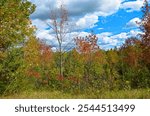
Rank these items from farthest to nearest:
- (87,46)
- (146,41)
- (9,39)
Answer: (87,46)
(146,41)
(9,39)

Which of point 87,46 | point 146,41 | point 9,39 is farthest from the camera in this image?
point 87,46

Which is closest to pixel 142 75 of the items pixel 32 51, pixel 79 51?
pixel 32 51

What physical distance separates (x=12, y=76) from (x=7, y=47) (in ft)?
7.71

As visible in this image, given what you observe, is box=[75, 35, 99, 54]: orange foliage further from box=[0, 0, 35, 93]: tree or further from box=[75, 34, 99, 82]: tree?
box=[0, 0, 35, 93]: tree

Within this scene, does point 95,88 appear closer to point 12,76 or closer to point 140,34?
point 12,76

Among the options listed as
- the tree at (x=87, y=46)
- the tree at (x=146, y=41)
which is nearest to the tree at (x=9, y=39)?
the tree at (x=146, y=41)

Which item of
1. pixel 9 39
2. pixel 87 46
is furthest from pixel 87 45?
pixel 9 39

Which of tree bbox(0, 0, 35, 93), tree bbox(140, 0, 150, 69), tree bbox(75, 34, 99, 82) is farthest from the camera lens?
tree bbox(75, 34, 99, 82)

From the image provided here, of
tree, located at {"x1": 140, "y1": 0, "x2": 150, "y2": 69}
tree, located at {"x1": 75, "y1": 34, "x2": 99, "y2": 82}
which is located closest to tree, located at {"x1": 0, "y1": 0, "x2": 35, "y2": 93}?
tree, located at {"x1": 140, "y1": 0, "x2": 150, "y2": 69}

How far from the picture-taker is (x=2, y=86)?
18.4m

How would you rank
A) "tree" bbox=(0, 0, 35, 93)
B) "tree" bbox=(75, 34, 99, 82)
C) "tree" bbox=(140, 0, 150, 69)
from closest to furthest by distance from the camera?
"tree" bbox=(0, 0, 35, 93) < "tree" bbox=(140, 0, 150, 69) < "tree" bbox=(75, 34, 99, 82)

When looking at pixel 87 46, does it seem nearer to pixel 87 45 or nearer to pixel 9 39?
pixel 87 45

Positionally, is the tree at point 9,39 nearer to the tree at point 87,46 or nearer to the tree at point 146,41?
the tree at point 146,41

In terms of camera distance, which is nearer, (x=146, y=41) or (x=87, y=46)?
(x=146, y=41)
